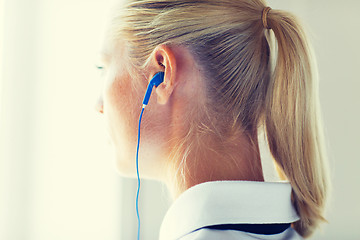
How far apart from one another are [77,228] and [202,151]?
2.28 ft

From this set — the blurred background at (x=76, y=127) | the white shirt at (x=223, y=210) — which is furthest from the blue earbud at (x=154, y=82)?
the blurred background at (x=76, y=127)

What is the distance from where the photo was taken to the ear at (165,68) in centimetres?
80

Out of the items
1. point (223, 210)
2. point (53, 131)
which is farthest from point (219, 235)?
point (53, 131)

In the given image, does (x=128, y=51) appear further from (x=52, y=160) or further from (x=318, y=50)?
(x=318, y=50)

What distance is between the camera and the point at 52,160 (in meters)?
1.30

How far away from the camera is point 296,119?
89cm

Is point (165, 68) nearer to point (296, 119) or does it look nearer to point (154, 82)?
point (154, 82)

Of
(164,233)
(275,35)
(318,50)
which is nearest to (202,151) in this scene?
(164,233)

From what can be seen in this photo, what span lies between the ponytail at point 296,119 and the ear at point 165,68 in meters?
0.21

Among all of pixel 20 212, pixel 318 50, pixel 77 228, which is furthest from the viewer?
Answer: pixel 318 50

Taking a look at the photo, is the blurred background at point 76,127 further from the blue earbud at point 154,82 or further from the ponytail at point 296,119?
the blue earbud at point 154,82

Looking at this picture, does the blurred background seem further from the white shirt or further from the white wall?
the white shirt

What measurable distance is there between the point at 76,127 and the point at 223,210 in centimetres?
74

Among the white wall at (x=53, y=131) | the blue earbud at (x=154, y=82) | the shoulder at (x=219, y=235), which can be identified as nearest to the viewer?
the shoulder at (x=219, y=235)
